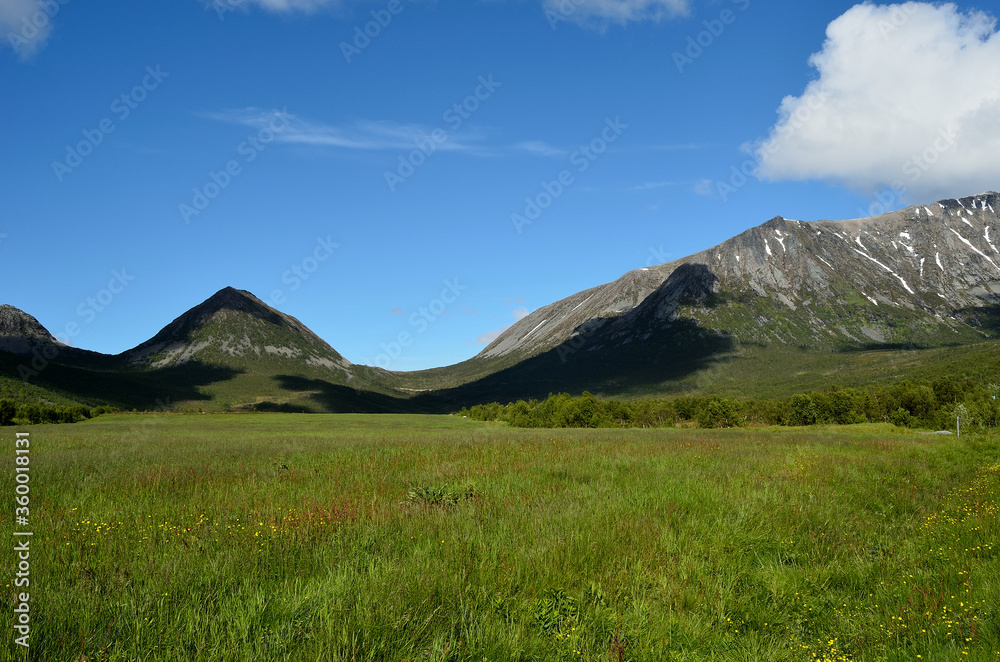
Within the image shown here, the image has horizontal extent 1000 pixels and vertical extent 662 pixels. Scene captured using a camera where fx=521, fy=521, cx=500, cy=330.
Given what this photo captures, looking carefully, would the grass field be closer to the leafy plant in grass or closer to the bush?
the leafy plant in grass

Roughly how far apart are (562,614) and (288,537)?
12.2 feet

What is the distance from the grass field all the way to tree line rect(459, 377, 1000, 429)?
65834mm

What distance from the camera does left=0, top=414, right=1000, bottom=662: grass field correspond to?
4.75 metres

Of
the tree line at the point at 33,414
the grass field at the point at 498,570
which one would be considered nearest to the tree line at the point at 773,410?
the tree line at the point at 33,414

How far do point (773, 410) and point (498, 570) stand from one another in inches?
4505

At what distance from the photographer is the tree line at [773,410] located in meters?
76.3

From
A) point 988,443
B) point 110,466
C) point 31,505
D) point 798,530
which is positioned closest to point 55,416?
point 110,466

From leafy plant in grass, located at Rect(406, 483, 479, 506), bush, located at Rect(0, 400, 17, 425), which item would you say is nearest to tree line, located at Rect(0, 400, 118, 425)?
bush, located at Rect(0, 400, 17, 425)

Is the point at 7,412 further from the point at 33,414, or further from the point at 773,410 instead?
the point at 773,410

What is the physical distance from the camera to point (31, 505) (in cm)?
867

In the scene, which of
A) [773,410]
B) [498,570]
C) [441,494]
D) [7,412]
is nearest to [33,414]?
[7,412]

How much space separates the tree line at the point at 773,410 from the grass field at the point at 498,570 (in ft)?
216

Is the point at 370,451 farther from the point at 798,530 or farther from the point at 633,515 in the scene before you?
the point at 798,530

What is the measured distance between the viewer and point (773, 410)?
346 ft
